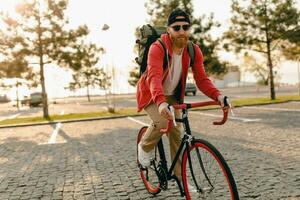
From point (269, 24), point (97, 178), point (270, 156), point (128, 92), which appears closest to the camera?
point (97, 178)

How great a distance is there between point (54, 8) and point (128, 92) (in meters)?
63.6

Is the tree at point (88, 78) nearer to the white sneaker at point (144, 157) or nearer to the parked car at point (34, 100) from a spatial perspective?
the parked car at point (34, 100)

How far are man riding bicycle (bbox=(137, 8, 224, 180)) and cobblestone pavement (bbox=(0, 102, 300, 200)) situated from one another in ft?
3.14

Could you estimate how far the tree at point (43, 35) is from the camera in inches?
807

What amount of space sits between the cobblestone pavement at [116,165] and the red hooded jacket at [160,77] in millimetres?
1437

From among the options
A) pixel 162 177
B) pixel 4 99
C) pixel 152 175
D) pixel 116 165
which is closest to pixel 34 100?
pixel 4 99

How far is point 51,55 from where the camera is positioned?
21.4 m

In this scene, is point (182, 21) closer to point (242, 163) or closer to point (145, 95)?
point (145, 95)

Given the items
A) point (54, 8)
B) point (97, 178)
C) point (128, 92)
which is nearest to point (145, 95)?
point (97, 178)

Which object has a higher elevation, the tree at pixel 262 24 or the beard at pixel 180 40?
the tree at pixel 262 24

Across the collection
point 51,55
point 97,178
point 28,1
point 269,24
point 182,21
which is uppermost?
point 28,1

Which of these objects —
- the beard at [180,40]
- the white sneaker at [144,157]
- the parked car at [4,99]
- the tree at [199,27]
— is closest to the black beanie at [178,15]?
the beard at [180,40]

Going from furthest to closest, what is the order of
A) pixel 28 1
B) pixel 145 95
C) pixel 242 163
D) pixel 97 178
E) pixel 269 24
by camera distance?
pixel 269 24
pixel 28 1
pixel 242 163
pixel 97 178
pixel 145 95

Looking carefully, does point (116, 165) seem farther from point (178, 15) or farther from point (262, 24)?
point (262, 24)
